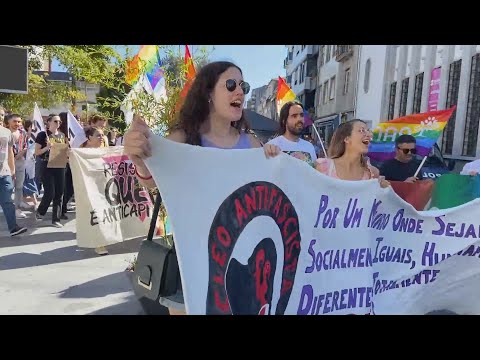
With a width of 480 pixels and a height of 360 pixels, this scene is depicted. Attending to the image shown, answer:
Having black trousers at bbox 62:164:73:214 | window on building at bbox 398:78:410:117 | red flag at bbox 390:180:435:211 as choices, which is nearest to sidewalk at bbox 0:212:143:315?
black trousers at bbox 62:164:73:214

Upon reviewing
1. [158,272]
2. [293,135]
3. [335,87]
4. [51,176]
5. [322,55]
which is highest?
[322,55]

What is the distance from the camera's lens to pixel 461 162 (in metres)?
11.2

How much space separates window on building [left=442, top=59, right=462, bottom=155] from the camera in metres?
11.7

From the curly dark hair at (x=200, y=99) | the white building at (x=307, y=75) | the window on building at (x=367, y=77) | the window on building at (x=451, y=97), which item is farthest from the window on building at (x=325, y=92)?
the curly dark hair at (x=200, y=99)

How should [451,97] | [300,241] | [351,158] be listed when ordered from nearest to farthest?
[300,241] → [351,158] → [451,97]

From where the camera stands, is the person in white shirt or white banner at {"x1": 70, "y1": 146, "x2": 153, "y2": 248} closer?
the person in white shirt

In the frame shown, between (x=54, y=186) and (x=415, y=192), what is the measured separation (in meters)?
5.72

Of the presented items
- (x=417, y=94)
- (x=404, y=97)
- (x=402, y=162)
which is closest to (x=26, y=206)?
(x=402, y=162)

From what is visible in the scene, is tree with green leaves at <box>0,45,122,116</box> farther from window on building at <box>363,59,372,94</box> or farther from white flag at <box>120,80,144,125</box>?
window on building at <box>363,59,372,94</box>

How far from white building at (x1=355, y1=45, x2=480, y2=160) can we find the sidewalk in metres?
8.91

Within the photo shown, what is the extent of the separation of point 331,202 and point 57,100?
65.9 feet

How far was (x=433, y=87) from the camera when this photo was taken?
43.5 ft

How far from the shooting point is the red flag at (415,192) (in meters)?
3.65

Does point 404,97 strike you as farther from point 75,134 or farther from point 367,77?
point 75,134
